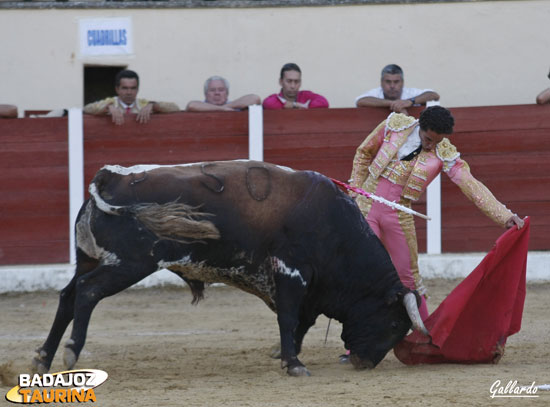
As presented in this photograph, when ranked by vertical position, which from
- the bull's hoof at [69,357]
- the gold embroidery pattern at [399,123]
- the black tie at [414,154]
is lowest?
the bull's hoof at [69,357]

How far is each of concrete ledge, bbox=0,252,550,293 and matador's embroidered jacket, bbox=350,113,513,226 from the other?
2.73 meters

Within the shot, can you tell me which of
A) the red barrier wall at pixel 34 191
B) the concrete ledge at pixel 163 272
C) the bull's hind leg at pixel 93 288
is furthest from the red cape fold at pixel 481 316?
the red barrier wall at pixel 34 191

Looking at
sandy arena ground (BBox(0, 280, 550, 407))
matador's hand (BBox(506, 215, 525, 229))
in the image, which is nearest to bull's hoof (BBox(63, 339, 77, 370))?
sandy arena ground (BBox(0, 280, 550, 407))

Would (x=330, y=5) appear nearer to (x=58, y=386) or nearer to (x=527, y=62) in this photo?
(x=527, y=62)

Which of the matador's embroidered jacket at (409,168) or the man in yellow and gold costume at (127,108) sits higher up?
the man in yellow and gold costume at (127,108)

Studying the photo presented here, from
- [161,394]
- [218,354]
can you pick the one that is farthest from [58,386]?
[218,354]

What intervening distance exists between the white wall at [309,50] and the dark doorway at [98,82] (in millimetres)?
324

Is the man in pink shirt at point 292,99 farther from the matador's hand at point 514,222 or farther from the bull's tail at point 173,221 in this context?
the bull's tail at point 173,221

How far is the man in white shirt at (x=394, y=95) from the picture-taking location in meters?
7.57

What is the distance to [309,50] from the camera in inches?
379

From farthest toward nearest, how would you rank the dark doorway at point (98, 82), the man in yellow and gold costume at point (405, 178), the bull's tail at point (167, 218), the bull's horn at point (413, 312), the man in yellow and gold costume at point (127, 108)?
the dark doorway at point (98, 82)
the man in yellow and gold costume at point (127, 108)
the man in yellow and gold costume at point (405, 178)
the bull's horn at point (413, 312)
the bull's tail at point (167, 218)

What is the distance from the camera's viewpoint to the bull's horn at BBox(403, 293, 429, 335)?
16.4 ft

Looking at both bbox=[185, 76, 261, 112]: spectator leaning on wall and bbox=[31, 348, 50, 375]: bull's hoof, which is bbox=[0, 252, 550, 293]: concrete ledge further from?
bbox=[31, 348, 50, 375]: bull's hoof

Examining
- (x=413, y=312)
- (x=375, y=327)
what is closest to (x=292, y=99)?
(x=375, y=327)
